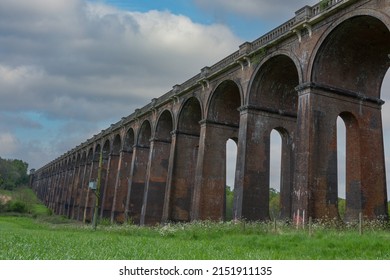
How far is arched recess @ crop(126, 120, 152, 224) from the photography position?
34.1 m

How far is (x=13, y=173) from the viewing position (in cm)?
12238

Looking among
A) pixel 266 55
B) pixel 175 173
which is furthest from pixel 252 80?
pixel 175 173

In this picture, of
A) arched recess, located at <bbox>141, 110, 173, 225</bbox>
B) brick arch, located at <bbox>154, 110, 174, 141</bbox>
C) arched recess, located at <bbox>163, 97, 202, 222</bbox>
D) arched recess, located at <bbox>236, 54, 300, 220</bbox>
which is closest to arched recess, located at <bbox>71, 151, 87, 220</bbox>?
arched recess, located at <bbox>141, 110, 173, 225</bbox>

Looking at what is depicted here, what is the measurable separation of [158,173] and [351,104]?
17713mm

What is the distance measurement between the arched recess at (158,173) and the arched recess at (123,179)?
684 cm

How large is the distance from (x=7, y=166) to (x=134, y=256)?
128m

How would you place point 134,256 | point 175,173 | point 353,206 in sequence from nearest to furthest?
point 134,256 < point 353,206 < point 175,173

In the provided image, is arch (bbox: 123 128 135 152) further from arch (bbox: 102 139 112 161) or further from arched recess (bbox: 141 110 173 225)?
arched recess (bbox: 141 110 173 225)

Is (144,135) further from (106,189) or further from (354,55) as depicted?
(354,55)

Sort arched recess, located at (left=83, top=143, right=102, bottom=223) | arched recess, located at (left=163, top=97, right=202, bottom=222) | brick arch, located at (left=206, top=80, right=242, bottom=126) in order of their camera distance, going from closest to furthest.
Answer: brick arch, located at (left=206, top=80, right=242, bottom=126) < arched recess, located at (left=163, top=97, right=202, bottom=222) < arched recess, located at (left=83, top=143, right=102, bottom=223)

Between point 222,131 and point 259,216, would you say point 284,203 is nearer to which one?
point 259,216

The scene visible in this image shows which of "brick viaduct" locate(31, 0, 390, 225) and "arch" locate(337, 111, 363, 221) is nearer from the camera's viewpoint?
"brick viaduct" locate(31, 0, 390, 225)

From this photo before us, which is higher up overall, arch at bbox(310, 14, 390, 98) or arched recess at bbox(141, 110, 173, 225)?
arch at bbox(310, 14, 390, 98)

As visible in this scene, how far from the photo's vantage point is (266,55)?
20.0 meters
